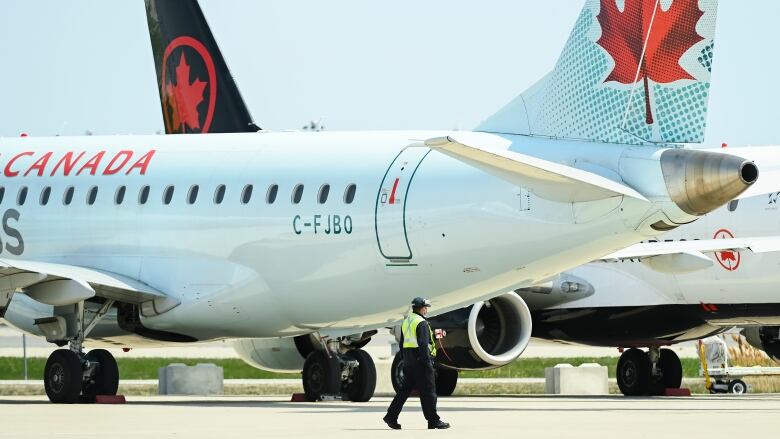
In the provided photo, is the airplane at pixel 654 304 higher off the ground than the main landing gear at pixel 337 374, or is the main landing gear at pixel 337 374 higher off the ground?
the airplane at pixel 654 304

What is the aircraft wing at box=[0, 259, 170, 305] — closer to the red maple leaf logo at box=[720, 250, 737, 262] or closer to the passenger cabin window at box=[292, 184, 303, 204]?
the passenger cabin window at box=[292, 184, 303, 204]

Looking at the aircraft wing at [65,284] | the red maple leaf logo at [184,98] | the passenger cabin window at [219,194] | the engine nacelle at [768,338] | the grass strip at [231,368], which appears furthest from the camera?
the grass strip at [231,368]

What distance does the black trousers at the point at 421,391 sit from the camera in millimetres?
18500

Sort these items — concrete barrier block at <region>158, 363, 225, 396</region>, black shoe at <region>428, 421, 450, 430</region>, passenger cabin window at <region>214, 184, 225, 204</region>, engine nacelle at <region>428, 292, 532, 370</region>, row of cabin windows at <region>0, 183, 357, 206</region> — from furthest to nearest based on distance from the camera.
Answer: concrete barrier block at <region>158, 363, 225, 396</region>
engine nacelle at <region>428, 292, 532, 370</region>
passenger cabin window at <region>214, 184, 225, 204</region>
row of cabin windows at <region>0, 183, 357, 206</region>
black shoe at <region>428, 421, 450, 430</region>

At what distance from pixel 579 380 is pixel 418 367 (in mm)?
15237

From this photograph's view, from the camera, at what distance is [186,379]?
33438 millimetres

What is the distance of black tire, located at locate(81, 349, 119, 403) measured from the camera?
25188 millimetres

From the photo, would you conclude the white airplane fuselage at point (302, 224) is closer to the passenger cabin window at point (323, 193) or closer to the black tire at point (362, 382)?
the passenger cabin window at point (323, 193)

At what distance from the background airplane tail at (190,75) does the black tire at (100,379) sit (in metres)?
10.0

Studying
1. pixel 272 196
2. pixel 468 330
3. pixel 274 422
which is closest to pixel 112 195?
pixel 272 196

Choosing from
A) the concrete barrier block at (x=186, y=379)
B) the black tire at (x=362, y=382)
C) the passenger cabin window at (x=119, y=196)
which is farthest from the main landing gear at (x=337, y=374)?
the concrete barrier block at (x=186, y=379)

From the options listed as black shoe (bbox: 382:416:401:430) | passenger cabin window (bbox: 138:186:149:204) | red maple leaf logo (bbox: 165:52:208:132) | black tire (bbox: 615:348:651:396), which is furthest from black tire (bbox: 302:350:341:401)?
red maple leaf logo (bbox: 165:52:208:132)

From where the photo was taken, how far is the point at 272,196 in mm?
25000

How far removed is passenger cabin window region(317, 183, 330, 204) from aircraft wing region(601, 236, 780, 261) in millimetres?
4775
